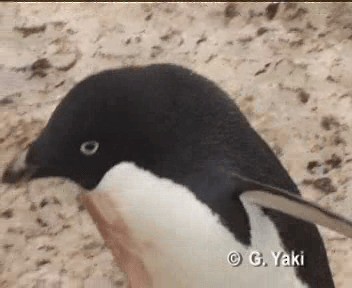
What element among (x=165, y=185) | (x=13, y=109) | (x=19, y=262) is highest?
(x=165, y=185)

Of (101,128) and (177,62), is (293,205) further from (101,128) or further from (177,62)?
(177,62)

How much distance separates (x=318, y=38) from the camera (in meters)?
1.12

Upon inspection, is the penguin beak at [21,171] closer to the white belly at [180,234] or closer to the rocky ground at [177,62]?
the white belly at [180,234]

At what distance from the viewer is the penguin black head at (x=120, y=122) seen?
25.8 inches

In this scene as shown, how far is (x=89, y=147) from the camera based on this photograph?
67cm

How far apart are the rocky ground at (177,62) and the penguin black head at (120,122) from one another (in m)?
0.31

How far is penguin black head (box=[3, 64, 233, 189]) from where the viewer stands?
0.65 metres

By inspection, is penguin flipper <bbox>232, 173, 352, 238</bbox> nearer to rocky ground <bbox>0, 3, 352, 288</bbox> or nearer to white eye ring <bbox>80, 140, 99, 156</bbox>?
white eye ring <bbox>80, 140, 99, 156</bbox>

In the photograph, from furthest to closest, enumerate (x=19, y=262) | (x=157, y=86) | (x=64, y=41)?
(x=64, y=41)
(x=19, y=262)
(x=157, y=86)

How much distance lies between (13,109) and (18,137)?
4 cm

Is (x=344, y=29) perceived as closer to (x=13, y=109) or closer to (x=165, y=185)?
(x=13, y=109)

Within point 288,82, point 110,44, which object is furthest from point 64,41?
point 288,82

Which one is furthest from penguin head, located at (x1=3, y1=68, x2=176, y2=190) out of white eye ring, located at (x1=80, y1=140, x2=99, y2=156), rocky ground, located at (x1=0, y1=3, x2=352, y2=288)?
rocky ground, located at (x1=0, y1=3, x2=352, y2=288)

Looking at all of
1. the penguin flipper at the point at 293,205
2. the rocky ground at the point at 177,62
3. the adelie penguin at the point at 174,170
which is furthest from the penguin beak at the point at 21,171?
the rocky ground at the point at 177,62
